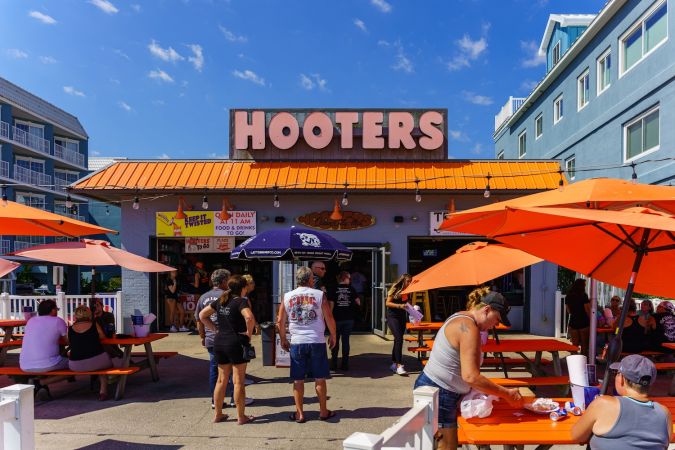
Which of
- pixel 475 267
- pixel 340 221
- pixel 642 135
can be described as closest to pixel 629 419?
pixel 475 267

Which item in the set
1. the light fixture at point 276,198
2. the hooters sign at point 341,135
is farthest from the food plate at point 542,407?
the hooters sign at point 341,135

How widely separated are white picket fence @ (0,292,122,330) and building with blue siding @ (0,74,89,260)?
67.2ft

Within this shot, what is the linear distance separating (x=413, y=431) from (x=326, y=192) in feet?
30.2

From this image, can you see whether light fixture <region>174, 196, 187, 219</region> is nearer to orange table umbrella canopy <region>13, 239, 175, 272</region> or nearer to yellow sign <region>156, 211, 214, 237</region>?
yellow sign <region>156, 211, 214, 237</region>

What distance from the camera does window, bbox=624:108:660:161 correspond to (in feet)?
41.9

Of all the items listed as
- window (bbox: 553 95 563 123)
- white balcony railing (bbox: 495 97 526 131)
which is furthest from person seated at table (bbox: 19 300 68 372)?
white balcony railing (bbox: 495 97 526 131)

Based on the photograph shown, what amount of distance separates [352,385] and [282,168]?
6.80 m

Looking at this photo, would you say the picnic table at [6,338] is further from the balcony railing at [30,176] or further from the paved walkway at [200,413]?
the balcony railing at [30,176]

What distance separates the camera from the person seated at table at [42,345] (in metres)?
6.18

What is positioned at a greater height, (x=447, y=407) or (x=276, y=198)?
(x=276, y=198)

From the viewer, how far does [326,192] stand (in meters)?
11.6

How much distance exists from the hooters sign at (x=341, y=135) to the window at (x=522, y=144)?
44.5 ft

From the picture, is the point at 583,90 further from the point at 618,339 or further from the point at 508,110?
the point at 618,339

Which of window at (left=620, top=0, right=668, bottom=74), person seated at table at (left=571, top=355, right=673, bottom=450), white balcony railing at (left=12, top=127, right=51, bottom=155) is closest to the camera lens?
person seated at table at (left=571, top=355, right=673, bottom=450)
